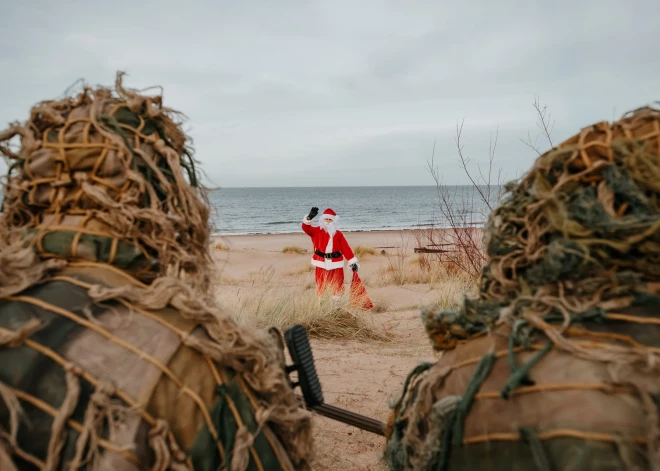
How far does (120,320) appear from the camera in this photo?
135cm

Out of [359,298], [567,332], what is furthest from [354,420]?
[359,298]

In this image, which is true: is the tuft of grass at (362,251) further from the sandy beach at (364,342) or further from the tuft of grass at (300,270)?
the sandy beach at (364,342)

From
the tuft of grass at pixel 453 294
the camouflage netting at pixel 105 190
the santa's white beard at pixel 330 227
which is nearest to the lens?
the camouflage netting at pixel 105 190

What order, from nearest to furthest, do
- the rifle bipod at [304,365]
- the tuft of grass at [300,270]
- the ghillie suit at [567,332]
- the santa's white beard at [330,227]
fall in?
the ghillie suit at [567,332] → the rifle bipod at [304,365] → the santa's white beard at [330,227] → the tuft of grass at [300,270]

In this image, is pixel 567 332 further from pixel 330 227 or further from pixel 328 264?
pixel 330 227

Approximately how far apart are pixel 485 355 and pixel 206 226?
3.08ft

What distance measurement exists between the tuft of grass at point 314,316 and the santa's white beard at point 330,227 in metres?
2.44

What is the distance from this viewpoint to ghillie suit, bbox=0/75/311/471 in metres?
1.21

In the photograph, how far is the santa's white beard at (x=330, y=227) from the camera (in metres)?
9.10

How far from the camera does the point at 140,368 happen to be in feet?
4.24

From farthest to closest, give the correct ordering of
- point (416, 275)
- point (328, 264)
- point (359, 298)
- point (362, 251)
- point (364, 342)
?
point (362, 251) → point (416, 275) → point (328, 264) → point (359, 298) → point (364, 342)

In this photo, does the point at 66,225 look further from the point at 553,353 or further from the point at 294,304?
the point at 294,304

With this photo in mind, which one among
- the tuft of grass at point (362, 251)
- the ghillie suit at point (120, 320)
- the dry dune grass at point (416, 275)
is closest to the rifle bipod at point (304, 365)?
the ghillie suit at point (120, 320)

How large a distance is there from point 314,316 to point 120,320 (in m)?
5.01
